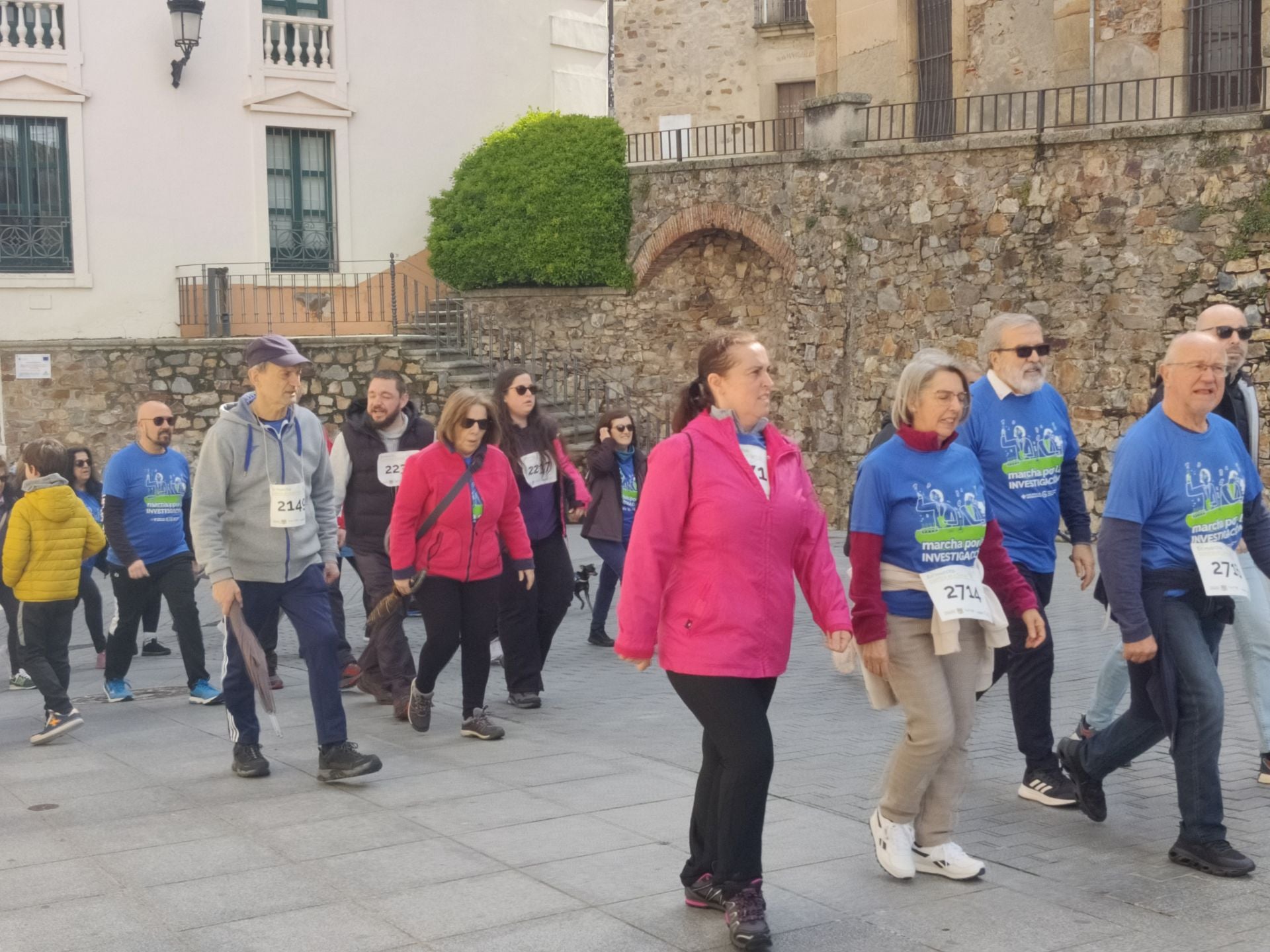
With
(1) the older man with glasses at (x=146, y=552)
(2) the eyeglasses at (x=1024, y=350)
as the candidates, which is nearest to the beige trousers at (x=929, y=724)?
(2) the eyeglasses at (x=1024, y=350)

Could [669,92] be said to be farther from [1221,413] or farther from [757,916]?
[757,916]

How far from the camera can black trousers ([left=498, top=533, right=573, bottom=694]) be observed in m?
8.53

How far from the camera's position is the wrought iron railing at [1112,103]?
17.6 meters

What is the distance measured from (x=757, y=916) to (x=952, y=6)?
1988 centimetres

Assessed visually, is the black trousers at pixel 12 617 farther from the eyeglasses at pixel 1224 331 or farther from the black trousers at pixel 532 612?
the eyeglasses at pixel 1224 331

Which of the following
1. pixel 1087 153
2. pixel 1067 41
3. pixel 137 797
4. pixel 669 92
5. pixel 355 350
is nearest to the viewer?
pixel 137 797

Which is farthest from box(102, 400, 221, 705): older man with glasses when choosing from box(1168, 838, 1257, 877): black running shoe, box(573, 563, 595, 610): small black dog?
box(1168, 838, 1257, 877): black running shoe

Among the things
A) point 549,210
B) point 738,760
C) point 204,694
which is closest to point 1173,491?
point 738,760

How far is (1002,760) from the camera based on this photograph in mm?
6941

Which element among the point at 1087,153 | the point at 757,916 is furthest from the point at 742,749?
the point at 1087,153

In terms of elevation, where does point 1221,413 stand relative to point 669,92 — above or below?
below

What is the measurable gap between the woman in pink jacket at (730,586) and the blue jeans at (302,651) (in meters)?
2.34

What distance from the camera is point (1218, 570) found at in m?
5.34

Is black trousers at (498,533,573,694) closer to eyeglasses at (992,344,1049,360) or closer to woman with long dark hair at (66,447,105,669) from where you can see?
eyeglasses at (992,344,1049,360)
